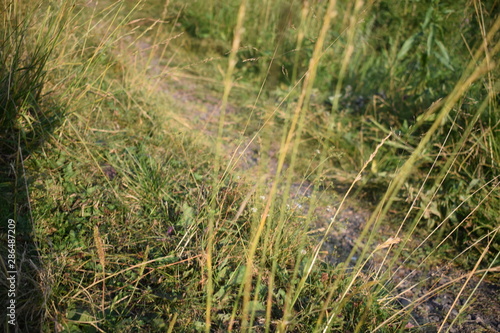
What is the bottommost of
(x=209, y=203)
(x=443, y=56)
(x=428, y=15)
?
(x=209, y=203)

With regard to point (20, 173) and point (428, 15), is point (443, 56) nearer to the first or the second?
point (428, 15)

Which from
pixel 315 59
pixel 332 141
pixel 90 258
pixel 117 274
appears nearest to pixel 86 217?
pixel 90 258

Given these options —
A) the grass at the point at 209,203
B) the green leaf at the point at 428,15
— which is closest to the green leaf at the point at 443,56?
the grass at the point at 209,203

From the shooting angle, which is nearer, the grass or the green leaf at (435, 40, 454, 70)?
the grass

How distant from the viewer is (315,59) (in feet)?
3.67

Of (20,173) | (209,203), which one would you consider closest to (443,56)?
(209,203)

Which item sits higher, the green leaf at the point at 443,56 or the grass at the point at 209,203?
the green leaf at the point at 443,56

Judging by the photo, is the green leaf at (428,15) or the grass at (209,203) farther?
the green leaf at (428,15)

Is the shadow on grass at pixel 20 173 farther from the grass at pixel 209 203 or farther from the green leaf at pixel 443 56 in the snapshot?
the green leaf at pixel 443 56

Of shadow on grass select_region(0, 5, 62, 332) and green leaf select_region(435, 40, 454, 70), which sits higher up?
green leaf select_region(435, 40, 454, 70)

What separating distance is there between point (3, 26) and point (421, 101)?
8.90 feet

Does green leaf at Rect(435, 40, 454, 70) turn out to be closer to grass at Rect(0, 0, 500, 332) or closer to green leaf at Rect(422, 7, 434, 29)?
grass at Rect(0, 0, 500, 332)

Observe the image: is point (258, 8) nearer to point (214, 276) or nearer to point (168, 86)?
point (168, 86)

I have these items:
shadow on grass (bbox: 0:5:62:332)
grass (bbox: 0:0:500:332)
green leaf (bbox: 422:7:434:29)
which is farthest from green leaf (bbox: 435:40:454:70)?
shadow on grass (bbox: 0:5:62:332)
